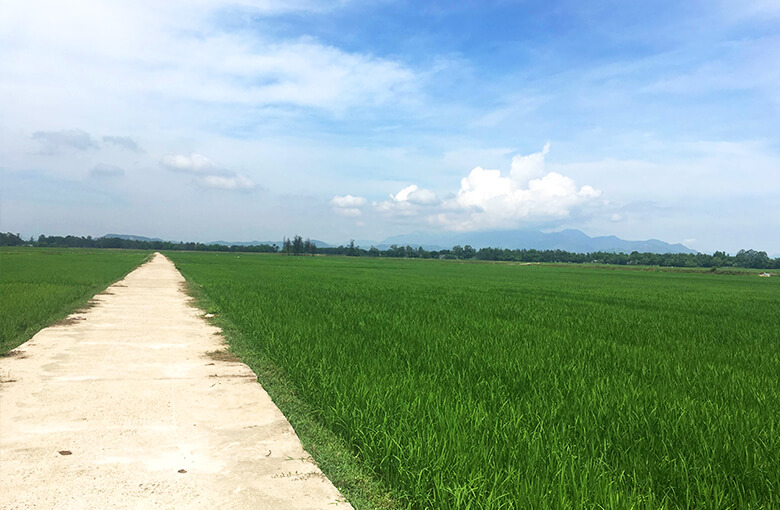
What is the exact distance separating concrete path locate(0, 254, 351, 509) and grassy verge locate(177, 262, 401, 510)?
5.1 inches

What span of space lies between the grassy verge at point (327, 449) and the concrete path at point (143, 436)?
13 cm

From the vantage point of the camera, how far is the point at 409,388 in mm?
4617

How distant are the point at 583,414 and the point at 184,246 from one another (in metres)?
186

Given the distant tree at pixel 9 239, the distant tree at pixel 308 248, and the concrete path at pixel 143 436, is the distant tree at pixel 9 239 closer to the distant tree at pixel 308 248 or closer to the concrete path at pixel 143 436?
the distant tree at pixel 308 248

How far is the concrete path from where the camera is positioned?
285cm

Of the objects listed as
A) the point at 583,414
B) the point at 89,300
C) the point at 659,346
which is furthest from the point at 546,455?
the point at 89,300

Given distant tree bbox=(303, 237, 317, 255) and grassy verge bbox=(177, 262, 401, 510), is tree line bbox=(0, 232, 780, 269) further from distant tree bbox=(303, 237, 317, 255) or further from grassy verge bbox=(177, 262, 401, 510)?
grassy verge bbox=(177, 262, 401, 510)

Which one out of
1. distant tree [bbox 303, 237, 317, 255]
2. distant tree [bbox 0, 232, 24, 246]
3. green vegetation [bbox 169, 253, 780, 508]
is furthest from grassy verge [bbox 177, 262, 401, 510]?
distant tree [bbox 0, 232, 24, 246]

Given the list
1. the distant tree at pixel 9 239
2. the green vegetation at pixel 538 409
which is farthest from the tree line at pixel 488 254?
the green vegetation at pixel 538 409

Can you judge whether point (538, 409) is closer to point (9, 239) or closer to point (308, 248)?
point (308, 248)

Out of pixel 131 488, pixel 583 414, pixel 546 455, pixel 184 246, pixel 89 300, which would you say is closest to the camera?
pixel 131 488

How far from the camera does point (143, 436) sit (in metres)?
3.79

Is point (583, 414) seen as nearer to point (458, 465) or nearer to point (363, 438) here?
point (458, 465)

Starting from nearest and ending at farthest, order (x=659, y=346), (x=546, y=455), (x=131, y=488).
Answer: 1. (x=131, y=488)
2. (x=546, y=455)
3. (x=659, y=346)
